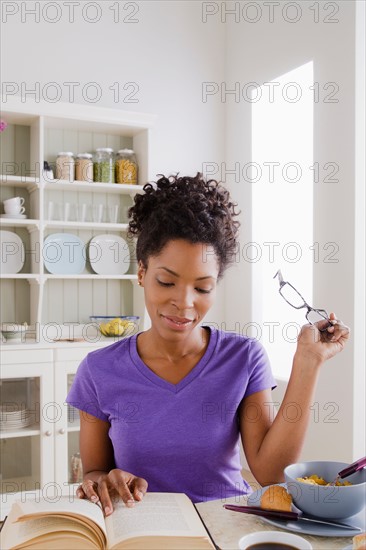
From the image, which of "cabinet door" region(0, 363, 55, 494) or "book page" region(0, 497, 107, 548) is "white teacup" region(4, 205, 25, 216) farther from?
"book page" region(0, 497, 107, 548)

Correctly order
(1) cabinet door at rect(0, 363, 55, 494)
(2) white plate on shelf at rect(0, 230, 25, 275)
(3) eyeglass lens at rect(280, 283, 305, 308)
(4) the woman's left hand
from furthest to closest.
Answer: (2) white plate on shelf at rect(0, 230, 25, 275) < (3) eyeglass lens at rect(280, 283, 305, 308) < (1) cabinet door at rect(0, 363, 55, 494) < (4) the woman's left hand

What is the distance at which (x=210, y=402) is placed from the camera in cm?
141

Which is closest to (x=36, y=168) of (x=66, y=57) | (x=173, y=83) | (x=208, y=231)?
(x=66, y=57)

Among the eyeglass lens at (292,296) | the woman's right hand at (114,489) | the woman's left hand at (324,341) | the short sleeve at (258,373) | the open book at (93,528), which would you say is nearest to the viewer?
the open book at (93,528)

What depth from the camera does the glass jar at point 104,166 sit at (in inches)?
140

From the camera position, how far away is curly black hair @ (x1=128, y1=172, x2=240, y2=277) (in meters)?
1.39

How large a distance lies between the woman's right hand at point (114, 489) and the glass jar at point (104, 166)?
8.34ft

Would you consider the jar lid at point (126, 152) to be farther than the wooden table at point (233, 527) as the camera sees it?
Yes

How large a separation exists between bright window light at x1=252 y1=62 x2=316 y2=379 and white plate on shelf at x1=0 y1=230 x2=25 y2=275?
1.43 metres

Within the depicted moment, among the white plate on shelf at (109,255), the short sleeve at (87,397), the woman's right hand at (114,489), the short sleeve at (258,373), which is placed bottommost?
the woman's right hand at (114,489)

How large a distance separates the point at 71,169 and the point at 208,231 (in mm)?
2230

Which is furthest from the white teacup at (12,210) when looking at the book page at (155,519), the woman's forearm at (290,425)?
the book page at (155,519)
